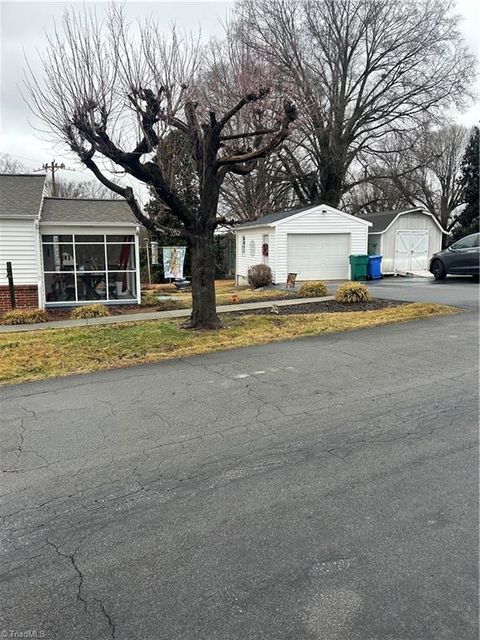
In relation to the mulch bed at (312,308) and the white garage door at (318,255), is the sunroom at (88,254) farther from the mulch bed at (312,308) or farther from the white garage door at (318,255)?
the white garage door at (318,255)

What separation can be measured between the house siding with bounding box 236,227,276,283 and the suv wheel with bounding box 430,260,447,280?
6562 millimetres

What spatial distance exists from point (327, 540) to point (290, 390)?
9.93 feet

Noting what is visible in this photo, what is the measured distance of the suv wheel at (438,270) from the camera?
61.6 feet


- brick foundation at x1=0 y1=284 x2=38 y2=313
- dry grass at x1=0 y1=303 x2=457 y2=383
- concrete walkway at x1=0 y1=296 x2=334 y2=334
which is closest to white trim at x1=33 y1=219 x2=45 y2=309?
brick foundation at x1=0 y1=284 x2=38 y2=313

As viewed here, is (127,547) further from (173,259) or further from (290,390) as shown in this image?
(173,259)

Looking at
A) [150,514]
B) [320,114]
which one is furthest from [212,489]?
[320,114]

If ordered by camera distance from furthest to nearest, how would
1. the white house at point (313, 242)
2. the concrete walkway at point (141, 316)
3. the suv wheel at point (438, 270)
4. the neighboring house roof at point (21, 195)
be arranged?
the white house at point (313, 242) < the suv wheel at point (438, 270) < the neighboring house roof at point (21, 195) < the concrete walkway at point (141, 316)

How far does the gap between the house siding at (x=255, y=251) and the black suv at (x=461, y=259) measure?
6848 millimetres

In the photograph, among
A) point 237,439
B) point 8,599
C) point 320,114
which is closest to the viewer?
point 8,599

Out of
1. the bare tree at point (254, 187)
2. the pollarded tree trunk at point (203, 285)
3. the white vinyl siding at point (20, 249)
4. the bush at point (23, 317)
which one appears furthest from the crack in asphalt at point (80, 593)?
the bare tree at point (254, 187)

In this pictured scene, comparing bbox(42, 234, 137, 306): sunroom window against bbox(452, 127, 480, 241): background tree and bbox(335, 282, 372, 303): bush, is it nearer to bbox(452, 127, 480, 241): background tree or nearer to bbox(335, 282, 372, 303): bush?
bbox(335, 282, 372, 303): bush

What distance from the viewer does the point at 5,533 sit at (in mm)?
3018

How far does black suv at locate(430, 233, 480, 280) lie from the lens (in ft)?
56.5

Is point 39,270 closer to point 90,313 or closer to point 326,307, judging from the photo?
point 90,313
